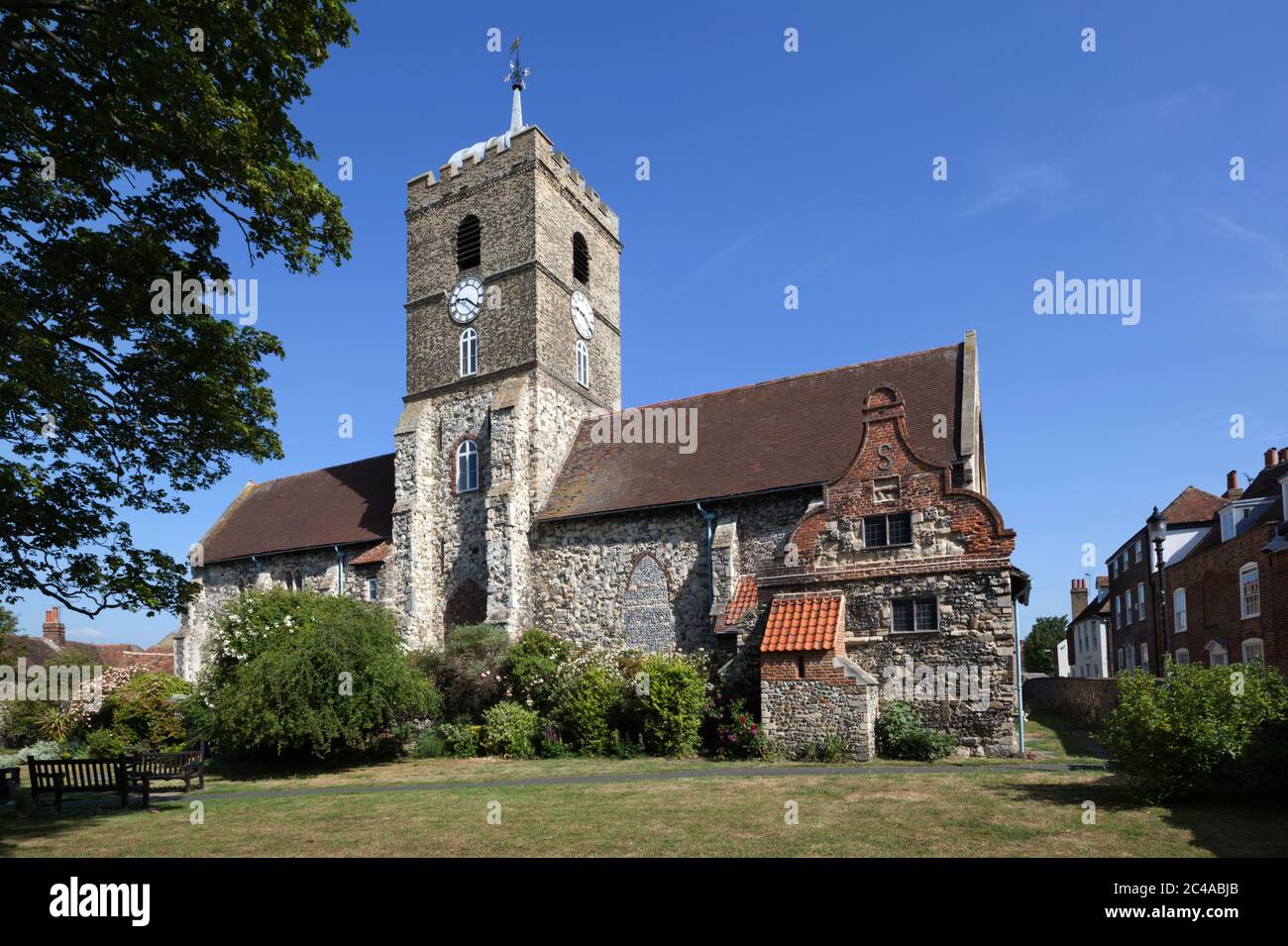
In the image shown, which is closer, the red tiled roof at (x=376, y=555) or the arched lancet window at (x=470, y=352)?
the red tiled roof at (x=376, y=555)

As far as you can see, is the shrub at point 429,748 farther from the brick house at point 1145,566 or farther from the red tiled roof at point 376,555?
the brick house at point 1145,566

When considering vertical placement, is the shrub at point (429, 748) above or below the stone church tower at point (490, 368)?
below

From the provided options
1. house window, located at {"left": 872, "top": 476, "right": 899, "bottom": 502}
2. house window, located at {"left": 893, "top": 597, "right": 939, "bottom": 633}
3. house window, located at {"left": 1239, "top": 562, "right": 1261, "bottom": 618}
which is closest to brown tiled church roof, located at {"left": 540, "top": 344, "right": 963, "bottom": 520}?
house window, located at {"left": 872, "top": 476, "right": 899, "bottom": 502}

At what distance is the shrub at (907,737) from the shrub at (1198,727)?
5.68 metres

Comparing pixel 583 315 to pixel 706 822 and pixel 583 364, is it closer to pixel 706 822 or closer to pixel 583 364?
pixel 583 364

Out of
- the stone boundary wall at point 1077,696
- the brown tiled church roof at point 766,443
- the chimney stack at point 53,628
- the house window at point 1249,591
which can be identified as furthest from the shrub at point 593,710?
the chimney stack at point 53,628

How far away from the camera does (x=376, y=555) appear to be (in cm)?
2927

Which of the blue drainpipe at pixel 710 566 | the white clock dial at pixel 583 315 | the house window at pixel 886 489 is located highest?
the white clock dial at pixel 583 315

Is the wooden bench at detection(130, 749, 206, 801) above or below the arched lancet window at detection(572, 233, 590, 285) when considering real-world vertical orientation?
below

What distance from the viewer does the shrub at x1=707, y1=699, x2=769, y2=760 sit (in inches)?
695

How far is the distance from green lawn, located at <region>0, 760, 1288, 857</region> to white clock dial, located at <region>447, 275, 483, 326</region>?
19.6m

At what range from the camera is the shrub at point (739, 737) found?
17.7m

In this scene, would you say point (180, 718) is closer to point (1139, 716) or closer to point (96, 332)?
point (96, 332)

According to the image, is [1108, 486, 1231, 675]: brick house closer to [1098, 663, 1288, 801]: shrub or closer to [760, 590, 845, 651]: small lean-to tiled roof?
[760, 590, 845, 651]: small lean-to tiled roof
